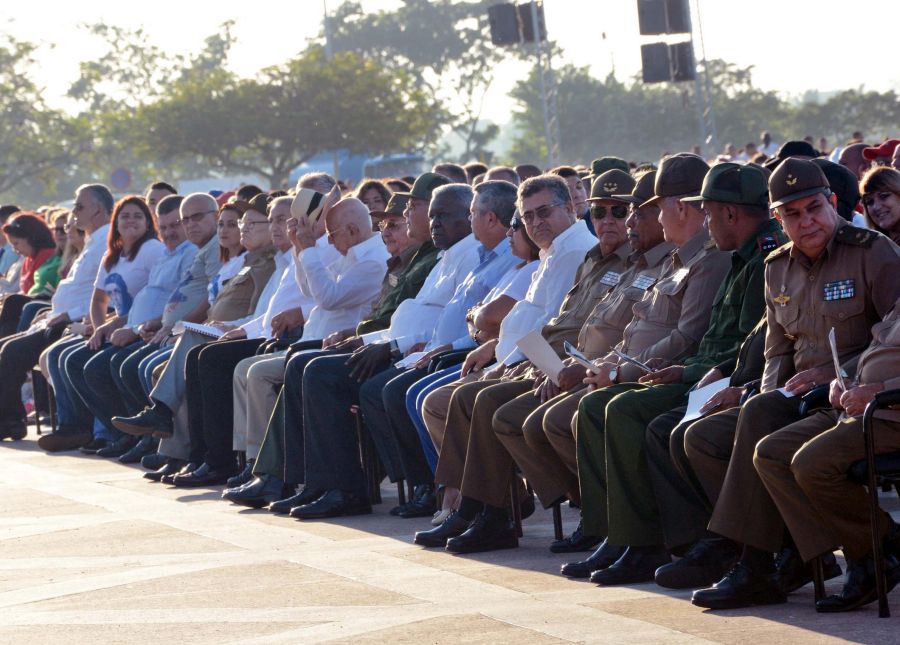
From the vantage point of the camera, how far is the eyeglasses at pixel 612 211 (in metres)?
7.98

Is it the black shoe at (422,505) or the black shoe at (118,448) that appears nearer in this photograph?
the black shoe at (422,505)

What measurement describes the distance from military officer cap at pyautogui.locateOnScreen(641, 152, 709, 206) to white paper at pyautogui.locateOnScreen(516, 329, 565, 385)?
0.83 meters

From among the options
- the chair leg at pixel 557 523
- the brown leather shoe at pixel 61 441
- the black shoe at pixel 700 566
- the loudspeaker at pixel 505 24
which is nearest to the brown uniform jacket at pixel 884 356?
the black shoe at pixel 700 566

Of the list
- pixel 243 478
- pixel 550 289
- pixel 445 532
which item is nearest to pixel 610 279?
pixel 550 289

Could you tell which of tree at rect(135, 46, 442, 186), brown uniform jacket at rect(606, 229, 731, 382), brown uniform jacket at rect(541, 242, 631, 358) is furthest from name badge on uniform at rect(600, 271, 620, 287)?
tree at rect(135, 46, 442, 186)

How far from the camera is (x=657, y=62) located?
21.7m

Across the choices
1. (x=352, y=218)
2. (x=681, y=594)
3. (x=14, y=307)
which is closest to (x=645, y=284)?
(x=681, y=594)

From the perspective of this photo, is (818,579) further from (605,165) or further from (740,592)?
(605,165)

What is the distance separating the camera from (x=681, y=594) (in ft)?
21.5

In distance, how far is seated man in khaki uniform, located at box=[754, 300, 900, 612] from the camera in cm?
583

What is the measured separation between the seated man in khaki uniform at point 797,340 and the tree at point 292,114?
43765mm

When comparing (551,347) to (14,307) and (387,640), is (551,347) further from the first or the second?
(14,307)

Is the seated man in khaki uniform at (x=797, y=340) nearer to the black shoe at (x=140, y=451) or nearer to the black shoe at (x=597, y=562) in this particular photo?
the black shoe at (x=597, y=562)

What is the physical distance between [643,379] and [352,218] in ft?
12.3
